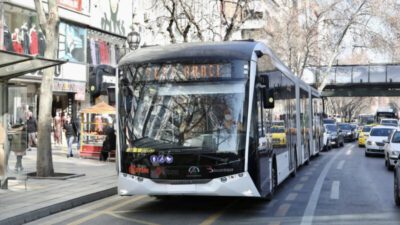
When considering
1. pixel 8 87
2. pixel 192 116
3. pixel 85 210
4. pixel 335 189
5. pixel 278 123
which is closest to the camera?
pixel 192 116

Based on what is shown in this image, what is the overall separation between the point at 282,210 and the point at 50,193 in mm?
5054

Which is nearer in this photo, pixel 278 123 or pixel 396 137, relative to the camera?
pixel 278 123

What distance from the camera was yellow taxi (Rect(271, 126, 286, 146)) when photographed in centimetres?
1256

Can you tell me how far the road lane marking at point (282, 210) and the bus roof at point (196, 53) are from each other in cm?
286

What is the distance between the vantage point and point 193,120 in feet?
33.0

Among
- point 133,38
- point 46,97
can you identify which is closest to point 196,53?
point 46,97

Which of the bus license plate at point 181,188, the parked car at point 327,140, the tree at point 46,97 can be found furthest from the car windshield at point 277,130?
the parked car at point 327,140

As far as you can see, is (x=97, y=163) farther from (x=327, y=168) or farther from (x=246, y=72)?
(x=246, y=72)

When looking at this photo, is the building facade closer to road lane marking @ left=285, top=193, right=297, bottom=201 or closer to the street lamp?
the street lamp

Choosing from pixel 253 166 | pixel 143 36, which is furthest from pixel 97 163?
pixel 143 36

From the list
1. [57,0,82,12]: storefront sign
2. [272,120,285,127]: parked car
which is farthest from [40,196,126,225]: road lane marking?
[57,0,82,12]: storefront sign

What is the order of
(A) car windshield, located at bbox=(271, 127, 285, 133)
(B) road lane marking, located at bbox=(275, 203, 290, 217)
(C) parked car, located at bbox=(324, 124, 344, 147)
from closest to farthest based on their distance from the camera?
(B) road lane marking, located at bbox=(275, 203, 290, 217) → (A) car windshield, located at bbox=(271, 127, 285, 133) → (C) parked car, located at bbox=(324, 124, 344, 147)

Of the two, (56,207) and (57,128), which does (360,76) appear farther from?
(56,207)

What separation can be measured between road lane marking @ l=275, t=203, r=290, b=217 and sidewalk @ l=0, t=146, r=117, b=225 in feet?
13.4
